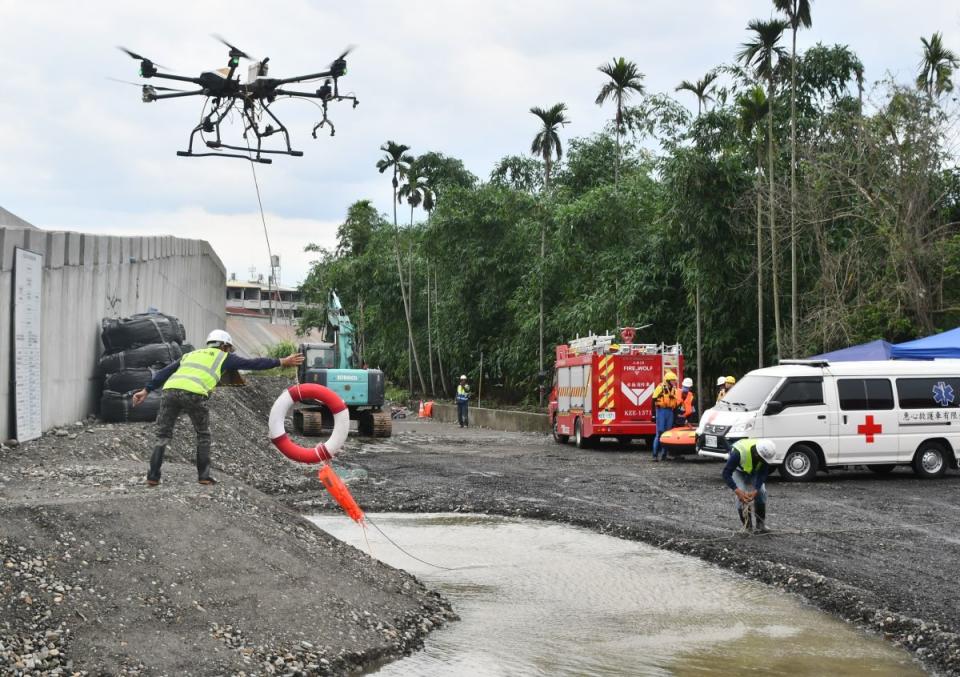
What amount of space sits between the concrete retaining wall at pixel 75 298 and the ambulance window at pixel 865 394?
12.8 m

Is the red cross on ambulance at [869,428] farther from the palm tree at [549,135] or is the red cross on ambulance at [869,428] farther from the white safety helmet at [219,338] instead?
the palm tree at [549,135]

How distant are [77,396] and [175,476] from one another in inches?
227

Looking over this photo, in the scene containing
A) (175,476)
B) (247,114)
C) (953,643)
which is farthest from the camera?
(247,114)

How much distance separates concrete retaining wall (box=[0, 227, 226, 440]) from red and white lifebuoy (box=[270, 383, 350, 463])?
517 centimetres

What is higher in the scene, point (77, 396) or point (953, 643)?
point (77, 396)

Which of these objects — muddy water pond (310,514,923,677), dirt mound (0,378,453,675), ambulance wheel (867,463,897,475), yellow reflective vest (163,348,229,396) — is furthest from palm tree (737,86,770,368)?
dirt mound (0,378,453,675)

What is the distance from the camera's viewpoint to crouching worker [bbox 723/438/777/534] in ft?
41.0

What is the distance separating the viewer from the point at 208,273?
129 feet

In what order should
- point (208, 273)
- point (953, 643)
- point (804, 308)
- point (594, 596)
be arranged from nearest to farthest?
point (953, 643) → point (594, 596) → point (804, 308) → point (208, 273)

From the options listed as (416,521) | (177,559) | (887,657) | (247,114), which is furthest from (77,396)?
(887,657)

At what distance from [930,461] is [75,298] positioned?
49.1ft

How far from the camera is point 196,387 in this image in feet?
39.1

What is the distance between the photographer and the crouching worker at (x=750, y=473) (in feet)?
41.0

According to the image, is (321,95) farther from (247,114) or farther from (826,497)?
(826,497)
